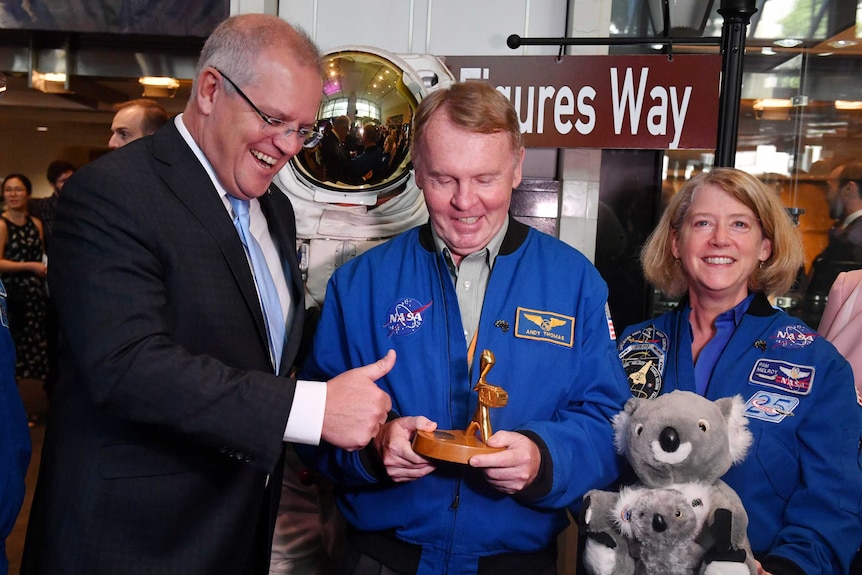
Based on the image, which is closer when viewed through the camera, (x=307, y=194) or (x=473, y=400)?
(x=473, y=400)

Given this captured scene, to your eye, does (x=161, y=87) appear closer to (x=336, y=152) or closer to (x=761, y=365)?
(x=336, y=152)

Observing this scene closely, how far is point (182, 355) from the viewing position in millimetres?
1364

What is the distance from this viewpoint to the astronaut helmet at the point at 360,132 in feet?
8.39

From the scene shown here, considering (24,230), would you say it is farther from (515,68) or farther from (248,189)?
(248,189)

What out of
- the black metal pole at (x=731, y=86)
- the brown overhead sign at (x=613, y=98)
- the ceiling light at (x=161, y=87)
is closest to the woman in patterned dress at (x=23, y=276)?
the ceiling light at (x=161, y=87)

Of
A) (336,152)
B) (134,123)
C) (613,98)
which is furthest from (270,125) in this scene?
(134,123)

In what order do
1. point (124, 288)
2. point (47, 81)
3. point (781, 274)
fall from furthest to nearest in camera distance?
point (47, 81)
point (781, 274)
point (124, 288)

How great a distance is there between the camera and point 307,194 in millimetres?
2648

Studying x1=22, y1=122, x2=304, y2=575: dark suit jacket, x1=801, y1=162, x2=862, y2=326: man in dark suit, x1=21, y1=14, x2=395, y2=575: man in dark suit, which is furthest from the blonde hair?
x1=801, y1=162, x2=862, y2=326: man in dark suit

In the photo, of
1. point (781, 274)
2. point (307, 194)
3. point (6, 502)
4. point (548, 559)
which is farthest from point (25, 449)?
point (781, 274)

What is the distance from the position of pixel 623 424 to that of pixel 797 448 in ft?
1.32

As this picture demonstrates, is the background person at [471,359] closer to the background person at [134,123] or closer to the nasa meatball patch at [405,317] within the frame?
the nasa meatball patch at [405,317]

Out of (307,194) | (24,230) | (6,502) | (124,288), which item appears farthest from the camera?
(24,230)

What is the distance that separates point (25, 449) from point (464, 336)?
0.92 m
